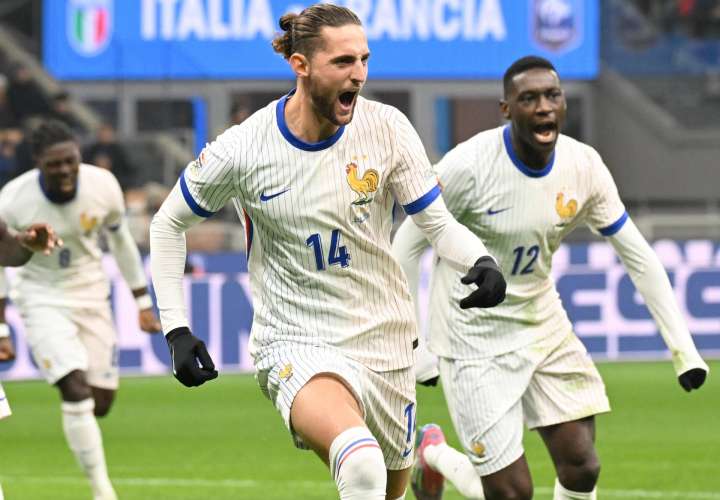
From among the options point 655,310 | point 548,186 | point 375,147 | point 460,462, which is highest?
point 375,147

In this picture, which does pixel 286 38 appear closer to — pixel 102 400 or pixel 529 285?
pixel 529 285

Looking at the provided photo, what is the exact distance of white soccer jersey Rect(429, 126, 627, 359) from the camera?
23.3 ft

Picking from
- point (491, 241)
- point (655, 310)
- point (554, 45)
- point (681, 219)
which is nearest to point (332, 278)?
point (491, 241)

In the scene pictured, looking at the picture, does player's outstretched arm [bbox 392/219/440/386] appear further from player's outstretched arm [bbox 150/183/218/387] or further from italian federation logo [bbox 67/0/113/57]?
italian federation logo [bbox 67/0/113/57]

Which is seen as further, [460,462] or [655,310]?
[460,462]

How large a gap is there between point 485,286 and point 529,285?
158 centimetres

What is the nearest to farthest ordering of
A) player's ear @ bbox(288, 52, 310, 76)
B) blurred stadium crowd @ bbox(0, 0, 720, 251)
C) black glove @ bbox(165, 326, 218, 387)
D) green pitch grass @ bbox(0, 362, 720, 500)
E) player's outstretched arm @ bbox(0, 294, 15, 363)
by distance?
black glove @ bbox(165, 326, 218, 387)
player's ear @ bbox(288, 52, 310, 76)
player's outstretched arm @ bbox(0, 294, 15, 363)
green pitch grass @ bbox(0, 362, 720, 500)
blurred stadium crowd @ bbox(0, 0, 720, 251)

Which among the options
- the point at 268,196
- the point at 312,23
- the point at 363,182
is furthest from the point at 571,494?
the point at 312,23

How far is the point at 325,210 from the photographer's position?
576 centimetres

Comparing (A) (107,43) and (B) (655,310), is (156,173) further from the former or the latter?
(B) (655,310)

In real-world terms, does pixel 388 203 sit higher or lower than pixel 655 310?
higher

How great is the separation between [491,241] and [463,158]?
386 mm

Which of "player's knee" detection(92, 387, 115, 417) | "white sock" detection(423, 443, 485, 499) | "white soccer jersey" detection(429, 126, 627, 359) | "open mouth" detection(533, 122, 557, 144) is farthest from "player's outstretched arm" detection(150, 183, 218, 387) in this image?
"player's knee" detection(92, 387, 115, 417)

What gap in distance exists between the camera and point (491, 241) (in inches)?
281
